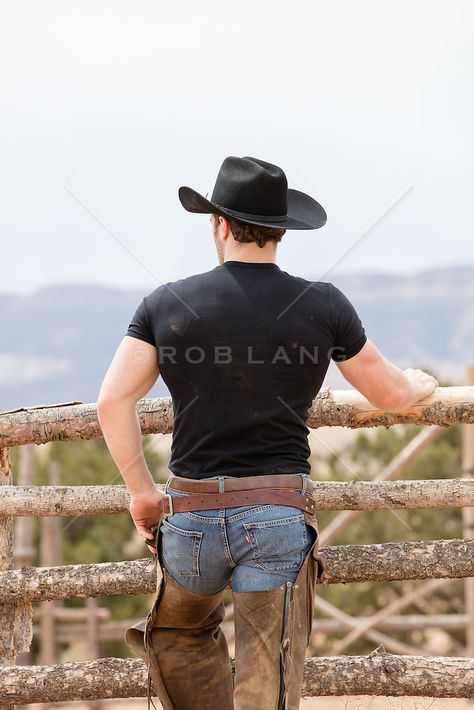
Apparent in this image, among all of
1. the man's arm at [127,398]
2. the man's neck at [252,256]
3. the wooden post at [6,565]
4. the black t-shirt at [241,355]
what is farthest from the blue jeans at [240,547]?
the wooden post at [6,565]

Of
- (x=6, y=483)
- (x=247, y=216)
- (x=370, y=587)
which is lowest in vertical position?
(x=370, y=587)

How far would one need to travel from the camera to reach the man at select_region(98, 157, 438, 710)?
10.1ft

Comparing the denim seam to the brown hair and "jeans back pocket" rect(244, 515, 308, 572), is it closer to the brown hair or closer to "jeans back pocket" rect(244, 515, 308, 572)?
"jeans back pocket" rect(244, 515, 308, 572)

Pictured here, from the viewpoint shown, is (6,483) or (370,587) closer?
(6,483)

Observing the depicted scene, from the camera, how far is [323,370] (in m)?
3.20

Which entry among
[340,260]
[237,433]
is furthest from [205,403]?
[340,260]

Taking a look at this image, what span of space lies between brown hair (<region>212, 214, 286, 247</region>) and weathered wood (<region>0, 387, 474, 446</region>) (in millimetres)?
1268

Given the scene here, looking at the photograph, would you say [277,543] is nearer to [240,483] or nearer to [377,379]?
[240,483]

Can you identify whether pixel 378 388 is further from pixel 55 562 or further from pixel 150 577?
pixel 55 562

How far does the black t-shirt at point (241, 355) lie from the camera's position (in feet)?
10.00

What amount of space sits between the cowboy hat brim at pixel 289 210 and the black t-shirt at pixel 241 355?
0.49 feet

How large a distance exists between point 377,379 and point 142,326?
0.80 metres

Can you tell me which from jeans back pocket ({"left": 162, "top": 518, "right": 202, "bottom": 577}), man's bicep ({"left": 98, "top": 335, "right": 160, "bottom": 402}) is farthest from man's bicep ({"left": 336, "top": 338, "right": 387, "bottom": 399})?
jeans back pocket ({"left": 162, "top": 518, "right": 202, "bottom": 577})

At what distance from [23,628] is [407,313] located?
187m
